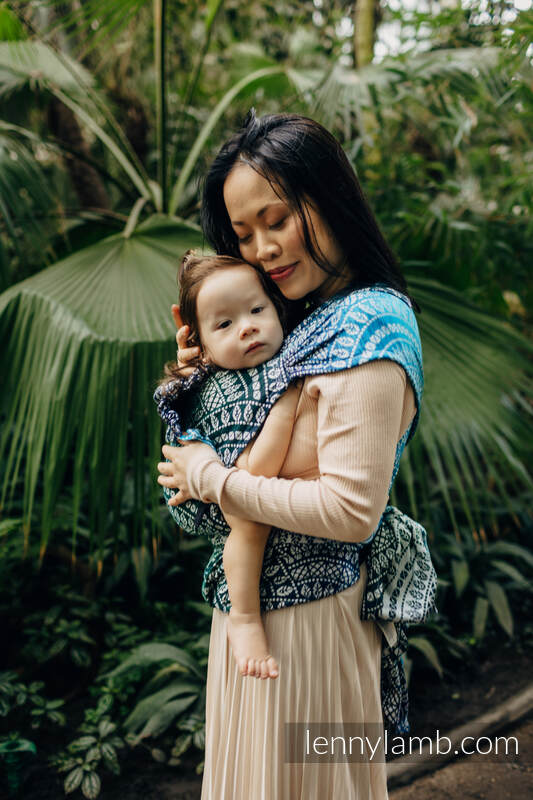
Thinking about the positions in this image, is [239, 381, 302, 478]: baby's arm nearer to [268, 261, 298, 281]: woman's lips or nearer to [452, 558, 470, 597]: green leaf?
[268, 261, 298, 281]: woman's lips

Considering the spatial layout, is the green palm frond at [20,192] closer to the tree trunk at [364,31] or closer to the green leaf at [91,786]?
the green leaf at [91,786]

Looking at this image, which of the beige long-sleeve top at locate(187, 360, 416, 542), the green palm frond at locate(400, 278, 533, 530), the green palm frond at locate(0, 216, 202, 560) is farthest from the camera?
the green palm frond at locate(400, 278, 533, 530)

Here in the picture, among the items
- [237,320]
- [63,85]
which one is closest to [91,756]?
[237,320]

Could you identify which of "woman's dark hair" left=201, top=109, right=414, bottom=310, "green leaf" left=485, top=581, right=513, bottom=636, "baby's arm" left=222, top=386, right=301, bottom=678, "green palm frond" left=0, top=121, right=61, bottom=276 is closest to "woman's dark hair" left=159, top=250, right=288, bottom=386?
"woman's dark hair" left=201, top=109, right=414, bottom=310

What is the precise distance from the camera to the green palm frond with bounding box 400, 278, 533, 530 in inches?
89.8

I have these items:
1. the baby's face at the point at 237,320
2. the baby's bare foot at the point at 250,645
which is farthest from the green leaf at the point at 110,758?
the baby's face at the point at 237,320

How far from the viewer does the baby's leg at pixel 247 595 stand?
1.10m

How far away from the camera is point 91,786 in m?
2.10

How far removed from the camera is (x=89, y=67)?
4492 millimetres

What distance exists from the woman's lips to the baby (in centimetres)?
4

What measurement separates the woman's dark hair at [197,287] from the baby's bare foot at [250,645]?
18.4 inches

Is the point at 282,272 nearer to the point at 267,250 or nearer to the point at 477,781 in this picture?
the point at 267,250

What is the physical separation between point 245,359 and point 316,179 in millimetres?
343

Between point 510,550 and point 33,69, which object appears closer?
point 33,69
